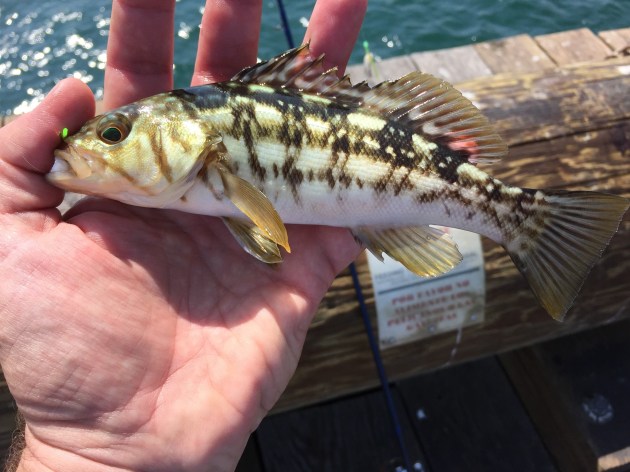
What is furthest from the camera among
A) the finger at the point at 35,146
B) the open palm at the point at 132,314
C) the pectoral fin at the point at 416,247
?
the pectoral fin at the point at 416,247

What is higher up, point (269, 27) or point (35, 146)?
point (35, 146)

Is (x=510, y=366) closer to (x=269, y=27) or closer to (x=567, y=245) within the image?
(x=567, y=245)

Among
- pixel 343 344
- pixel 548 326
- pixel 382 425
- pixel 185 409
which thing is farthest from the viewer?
pixel 382 425

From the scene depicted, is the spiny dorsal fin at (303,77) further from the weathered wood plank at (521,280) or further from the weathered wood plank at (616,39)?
the weathered wood plank at (616,39)

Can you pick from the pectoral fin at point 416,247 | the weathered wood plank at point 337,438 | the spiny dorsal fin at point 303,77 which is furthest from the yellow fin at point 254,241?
the weathered wood plank at point 337,438

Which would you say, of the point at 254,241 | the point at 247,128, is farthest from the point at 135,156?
the point at 254,241

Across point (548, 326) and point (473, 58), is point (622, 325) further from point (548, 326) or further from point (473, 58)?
point (473, 58)

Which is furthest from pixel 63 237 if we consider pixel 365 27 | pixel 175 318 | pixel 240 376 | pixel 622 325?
pixel 365 27
